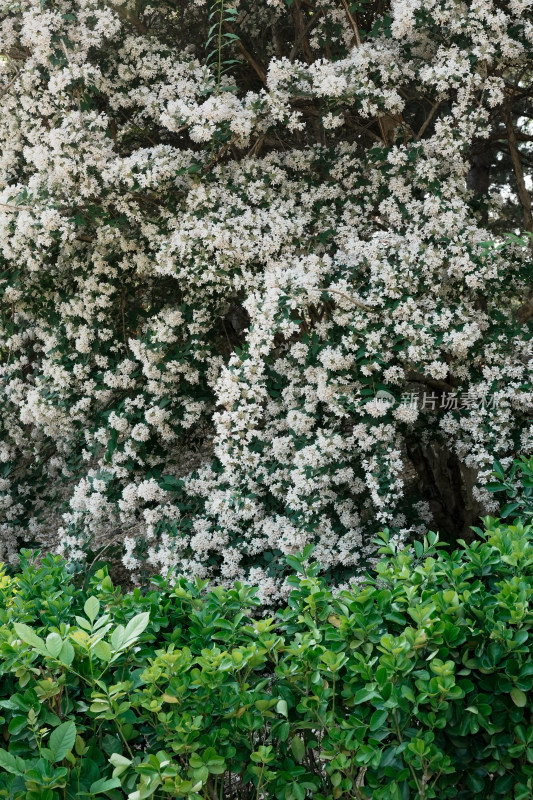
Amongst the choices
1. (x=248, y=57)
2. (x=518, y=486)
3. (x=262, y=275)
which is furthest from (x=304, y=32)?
(x=518, y=486)

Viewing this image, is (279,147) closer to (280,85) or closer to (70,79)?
(280,85)

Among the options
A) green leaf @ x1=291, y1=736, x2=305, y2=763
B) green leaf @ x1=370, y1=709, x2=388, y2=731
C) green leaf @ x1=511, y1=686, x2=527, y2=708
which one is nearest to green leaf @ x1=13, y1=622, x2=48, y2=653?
green leaf @ x1=291, y1=736, x2=305, y2=763

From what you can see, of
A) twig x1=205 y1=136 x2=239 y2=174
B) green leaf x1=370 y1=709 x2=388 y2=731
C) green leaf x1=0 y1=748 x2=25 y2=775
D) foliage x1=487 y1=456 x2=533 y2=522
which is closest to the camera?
green leaf x1=0 y1=748 x2=25 y2=775

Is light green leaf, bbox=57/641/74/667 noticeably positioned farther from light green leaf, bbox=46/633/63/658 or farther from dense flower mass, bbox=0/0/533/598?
dense flower mass, bbox=0/0/533/598

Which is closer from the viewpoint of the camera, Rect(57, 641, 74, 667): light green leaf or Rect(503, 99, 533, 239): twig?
Rect(57, 641, 74, 667): light green leaf

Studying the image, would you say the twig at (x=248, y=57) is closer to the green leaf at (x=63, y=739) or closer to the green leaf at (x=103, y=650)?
the green leaf at (x=103, y=650)

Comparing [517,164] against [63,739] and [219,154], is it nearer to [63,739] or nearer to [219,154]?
[219,154]

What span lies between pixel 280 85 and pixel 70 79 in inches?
47.8

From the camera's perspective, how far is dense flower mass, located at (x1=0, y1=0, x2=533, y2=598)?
3.72m

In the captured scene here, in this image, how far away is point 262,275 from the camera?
402 cm

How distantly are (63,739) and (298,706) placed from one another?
0.60 meters

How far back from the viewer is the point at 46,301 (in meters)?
5.35

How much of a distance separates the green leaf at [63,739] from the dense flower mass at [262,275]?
70.7 inches

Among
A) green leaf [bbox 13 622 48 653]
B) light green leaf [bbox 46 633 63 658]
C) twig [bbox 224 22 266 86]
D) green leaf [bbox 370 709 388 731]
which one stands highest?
twig [bbox 224 22 266 86]
